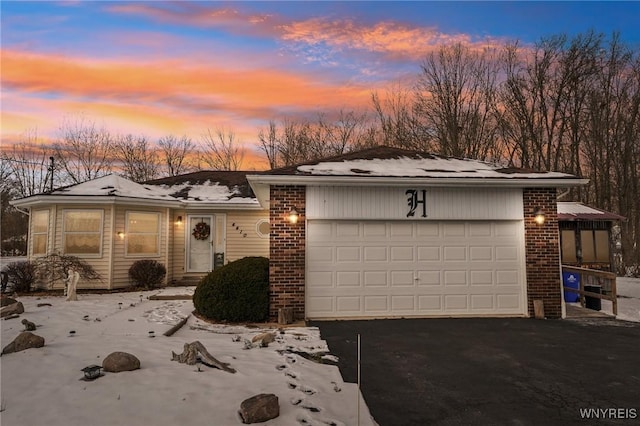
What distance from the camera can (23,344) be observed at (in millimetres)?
4945

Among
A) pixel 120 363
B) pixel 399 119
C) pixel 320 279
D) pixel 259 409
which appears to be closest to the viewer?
pixel 259 409

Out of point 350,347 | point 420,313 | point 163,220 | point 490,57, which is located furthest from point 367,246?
point 490,57

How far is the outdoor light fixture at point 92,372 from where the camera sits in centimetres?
403

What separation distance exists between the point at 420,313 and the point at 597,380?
4005 millimetres

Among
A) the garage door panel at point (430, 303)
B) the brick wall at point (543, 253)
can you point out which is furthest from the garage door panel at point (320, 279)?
the brick wall at point (543, 253)

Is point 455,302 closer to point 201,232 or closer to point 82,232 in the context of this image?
point 201,232

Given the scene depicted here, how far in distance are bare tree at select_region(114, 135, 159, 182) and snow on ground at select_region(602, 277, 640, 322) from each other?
30.0m

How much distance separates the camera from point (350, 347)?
19.9 ft

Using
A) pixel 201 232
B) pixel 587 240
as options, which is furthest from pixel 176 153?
pixel 587 240

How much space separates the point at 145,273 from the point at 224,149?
18072mm

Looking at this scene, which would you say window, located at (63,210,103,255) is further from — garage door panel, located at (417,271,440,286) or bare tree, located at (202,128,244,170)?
bare tree, located at (202,128,244,170)

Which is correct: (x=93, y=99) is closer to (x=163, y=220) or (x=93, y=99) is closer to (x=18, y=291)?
(x=163, y=220)

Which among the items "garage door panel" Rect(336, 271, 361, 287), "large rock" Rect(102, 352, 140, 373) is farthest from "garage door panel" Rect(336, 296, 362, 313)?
"large rock" Rect(102, 352, 140, 373)

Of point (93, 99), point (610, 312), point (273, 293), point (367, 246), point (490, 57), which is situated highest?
point (490, 57)
